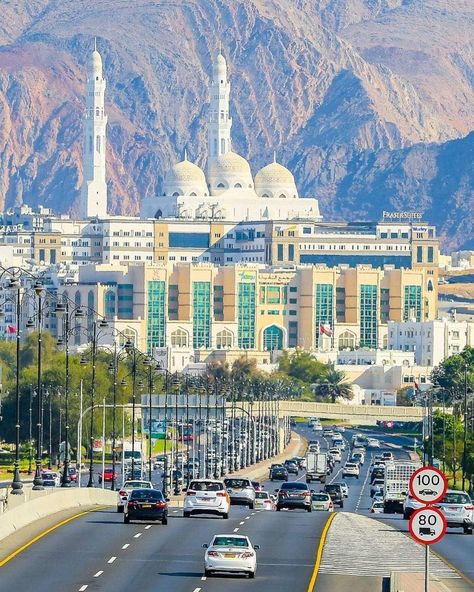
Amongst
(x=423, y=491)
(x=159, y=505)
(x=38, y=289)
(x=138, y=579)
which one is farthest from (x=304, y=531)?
(x=423, y=491)

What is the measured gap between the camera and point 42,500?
321 ft

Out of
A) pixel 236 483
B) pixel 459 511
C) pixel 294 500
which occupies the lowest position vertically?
pixel 294 500

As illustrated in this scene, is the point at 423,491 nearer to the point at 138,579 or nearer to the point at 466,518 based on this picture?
the point at 138,579

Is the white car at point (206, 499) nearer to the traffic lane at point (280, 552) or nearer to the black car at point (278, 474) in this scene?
the traffic lane at point (280, 552)

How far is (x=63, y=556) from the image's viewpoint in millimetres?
79500

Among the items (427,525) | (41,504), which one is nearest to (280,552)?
(41,504)

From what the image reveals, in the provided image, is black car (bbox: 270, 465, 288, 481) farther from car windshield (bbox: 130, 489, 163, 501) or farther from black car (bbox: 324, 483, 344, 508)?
car windshield (bbox: 130, 489, 163, 501)

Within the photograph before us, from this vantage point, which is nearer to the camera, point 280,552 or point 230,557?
point 230,557

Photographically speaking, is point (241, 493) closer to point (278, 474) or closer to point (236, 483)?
point (236, 483)

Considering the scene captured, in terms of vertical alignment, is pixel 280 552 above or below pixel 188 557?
below

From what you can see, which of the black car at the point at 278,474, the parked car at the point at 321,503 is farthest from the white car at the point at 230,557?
the black car at the point at 278,474

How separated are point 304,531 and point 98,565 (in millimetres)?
18341

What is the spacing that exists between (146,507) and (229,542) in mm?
19393

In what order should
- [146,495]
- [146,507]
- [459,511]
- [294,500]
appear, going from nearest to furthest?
[146,507] → [146,495] → [459,511] → [294,500]
